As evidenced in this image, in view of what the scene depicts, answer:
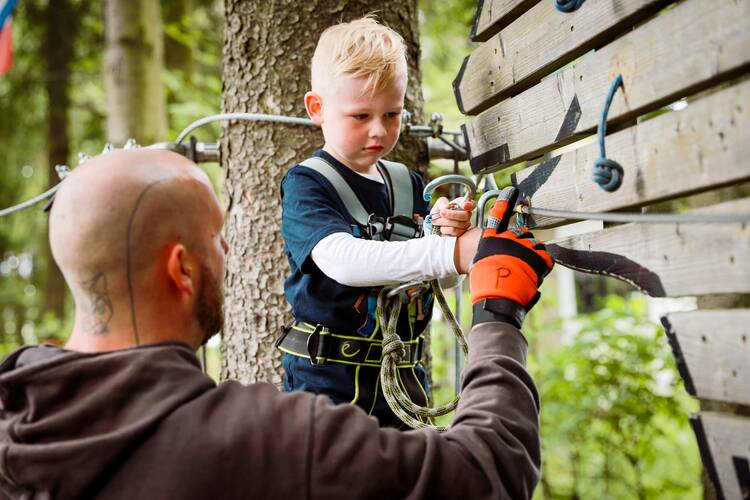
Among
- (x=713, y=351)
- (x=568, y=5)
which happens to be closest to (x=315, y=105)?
(x=568, y=5)

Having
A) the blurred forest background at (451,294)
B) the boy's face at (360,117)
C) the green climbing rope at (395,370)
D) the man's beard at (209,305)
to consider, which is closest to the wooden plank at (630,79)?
the boy's face at (360,117)

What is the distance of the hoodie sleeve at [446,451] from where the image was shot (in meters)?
1.54

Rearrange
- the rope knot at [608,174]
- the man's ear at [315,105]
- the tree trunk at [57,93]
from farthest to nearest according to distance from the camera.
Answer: the tree trunk at [57,93]
the man's ear at [315,105]
the rope knot at [608,174]

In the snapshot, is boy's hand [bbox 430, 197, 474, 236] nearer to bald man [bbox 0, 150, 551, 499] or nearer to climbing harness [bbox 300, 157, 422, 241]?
climbing harness [bbox 300, 157, 422, 241]

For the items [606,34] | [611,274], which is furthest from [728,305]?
[606,34]

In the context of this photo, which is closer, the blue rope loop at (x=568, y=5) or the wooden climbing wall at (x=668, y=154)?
the wooden climbing wall at (x=668, y=154)

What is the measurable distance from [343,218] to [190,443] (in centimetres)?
104

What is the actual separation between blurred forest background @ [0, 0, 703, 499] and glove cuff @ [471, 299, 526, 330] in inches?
95.4

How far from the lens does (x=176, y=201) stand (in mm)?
1734

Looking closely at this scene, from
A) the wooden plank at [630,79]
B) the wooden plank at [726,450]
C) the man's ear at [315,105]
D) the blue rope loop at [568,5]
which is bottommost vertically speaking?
the wooden plank at [726,450]

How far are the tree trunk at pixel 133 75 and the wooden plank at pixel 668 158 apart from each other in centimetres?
487

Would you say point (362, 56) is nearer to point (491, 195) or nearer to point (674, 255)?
point (491, 195)

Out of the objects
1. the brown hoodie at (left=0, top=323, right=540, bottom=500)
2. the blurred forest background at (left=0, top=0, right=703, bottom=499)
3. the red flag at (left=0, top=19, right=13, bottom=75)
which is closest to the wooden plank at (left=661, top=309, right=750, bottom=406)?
the brown hoodie at (left=0, top=323, right=540, bottom=500)

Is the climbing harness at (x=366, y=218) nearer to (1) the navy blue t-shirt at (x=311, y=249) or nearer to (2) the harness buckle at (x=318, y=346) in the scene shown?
(1) the navy blue t-shirt at (x=311, y=249)
